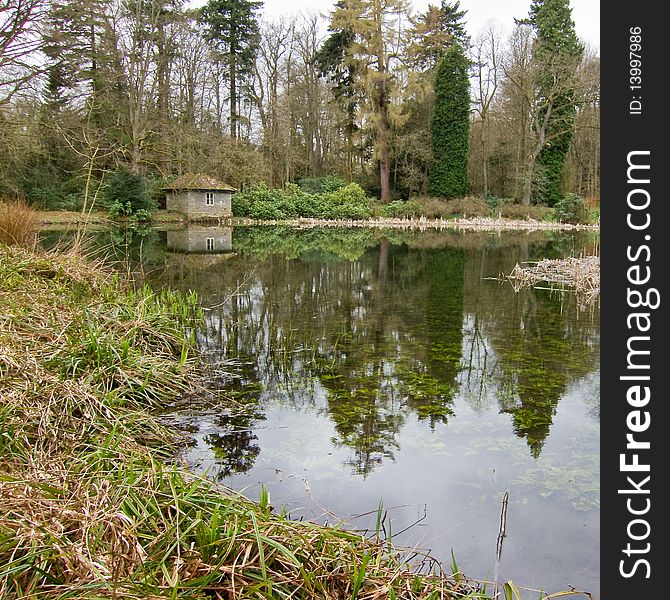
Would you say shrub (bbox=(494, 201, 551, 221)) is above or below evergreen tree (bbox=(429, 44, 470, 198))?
below

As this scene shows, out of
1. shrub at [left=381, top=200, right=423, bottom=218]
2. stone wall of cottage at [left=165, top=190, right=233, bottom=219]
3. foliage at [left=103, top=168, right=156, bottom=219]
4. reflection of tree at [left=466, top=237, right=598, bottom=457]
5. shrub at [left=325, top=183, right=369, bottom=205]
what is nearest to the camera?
reflection of tree at [left=466, top=237, right=598, bottom=457]

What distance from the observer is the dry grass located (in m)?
8.37

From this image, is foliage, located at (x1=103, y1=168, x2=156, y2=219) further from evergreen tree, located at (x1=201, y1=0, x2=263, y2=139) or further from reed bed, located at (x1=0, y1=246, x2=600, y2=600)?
reed bed, located at (x1=0, y1=246, x2=600, y2=600)

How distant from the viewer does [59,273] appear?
6801 mm

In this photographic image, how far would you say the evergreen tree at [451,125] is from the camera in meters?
31.2

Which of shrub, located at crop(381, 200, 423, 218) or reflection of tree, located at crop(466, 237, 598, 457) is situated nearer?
reflection of tree, located at crop(466, 237, 598, 457)

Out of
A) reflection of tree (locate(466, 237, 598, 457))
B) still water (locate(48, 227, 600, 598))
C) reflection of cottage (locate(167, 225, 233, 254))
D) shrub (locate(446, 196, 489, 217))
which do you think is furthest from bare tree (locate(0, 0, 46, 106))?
shrub (locate(446, 196, 489, 217))

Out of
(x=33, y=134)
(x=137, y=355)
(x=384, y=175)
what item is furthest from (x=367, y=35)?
(x=137, y=355)

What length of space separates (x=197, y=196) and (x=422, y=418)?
2473cm

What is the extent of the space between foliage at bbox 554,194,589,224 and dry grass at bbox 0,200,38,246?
25.9 metres

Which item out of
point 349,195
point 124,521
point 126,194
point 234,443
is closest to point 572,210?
point 349,195

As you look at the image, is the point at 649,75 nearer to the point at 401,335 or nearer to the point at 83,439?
the point at 83,439

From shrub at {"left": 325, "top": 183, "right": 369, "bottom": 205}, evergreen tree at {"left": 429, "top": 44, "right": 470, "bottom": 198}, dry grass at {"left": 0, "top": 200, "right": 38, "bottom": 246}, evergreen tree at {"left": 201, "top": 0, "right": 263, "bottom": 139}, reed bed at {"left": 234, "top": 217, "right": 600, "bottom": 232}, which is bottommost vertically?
dry grass at {"left": 0, "top": 200, "right": 38, "bottom": 246}

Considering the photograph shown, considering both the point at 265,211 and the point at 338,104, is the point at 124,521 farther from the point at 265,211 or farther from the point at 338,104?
the point at 338,104
